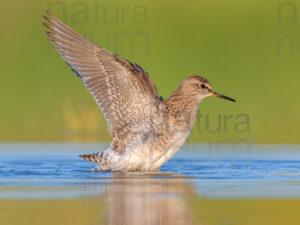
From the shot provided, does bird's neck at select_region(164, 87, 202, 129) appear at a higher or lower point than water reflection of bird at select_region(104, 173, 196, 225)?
higher

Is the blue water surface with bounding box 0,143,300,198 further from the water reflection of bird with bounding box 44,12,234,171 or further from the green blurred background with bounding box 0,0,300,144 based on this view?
the green blurred background with bounding box 0,0,300,144

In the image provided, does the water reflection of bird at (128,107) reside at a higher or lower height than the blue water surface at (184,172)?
higher

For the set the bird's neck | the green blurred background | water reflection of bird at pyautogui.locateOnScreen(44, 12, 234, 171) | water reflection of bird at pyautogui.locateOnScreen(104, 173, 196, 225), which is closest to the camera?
water reflection of bird at pyautogui.locateOnScreen(104, 173, 196, 225)

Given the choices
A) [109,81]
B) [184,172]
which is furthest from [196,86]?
[184,172]

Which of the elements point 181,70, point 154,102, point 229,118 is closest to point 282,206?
point 154,102

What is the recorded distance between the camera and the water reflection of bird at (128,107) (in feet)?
34.5

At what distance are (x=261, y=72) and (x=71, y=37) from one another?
6.18m

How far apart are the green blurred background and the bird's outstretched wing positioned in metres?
3.39

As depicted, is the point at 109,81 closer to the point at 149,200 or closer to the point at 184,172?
the point at 184,172

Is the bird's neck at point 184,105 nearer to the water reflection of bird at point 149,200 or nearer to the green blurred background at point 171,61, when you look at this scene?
the water reflection of bird at point 149,200

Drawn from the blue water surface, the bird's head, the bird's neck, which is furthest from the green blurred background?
the bird's neck

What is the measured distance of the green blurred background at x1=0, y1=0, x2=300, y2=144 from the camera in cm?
1487

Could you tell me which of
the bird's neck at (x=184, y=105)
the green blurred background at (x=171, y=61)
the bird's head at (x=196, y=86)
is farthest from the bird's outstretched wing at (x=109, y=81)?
the green blurred background at (x=171, y=61)

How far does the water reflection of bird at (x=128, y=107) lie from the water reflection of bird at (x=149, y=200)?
0.70 m
